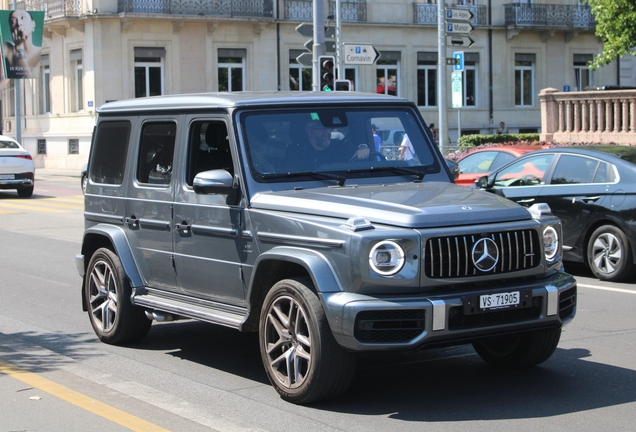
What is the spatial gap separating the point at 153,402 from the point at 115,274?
179 cm

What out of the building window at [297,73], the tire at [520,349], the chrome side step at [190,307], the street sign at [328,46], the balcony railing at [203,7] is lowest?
the tire at [520,349]

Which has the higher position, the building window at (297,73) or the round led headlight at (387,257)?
the building window at (297,73)

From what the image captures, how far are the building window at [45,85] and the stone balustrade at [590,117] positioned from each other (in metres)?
27.1

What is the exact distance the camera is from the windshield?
6637 mm

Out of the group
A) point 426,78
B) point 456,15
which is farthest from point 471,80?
point 456,15

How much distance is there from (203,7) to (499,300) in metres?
36.9

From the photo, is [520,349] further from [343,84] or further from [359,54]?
[359,54]

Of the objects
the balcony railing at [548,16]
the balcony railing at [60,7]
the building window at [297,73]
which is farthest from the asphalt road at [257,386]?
the balcony railing at [548,16]

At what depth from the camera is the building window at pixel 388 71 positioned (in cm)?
Result: 4453

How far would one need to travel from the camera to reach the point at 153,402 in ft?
20.1

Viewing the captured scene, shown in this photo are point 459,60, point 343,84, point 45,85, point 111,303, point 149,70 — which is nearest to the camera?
point 111,303

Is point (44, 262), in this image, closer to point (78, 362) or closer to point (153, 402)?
point (78, 362)

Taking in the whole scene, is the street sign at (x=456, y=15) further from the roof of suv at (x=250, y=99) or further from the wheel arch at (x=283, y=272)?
the wheel arch at (x=283, y=272)

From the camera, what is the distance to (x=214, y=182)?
6.30 meters
